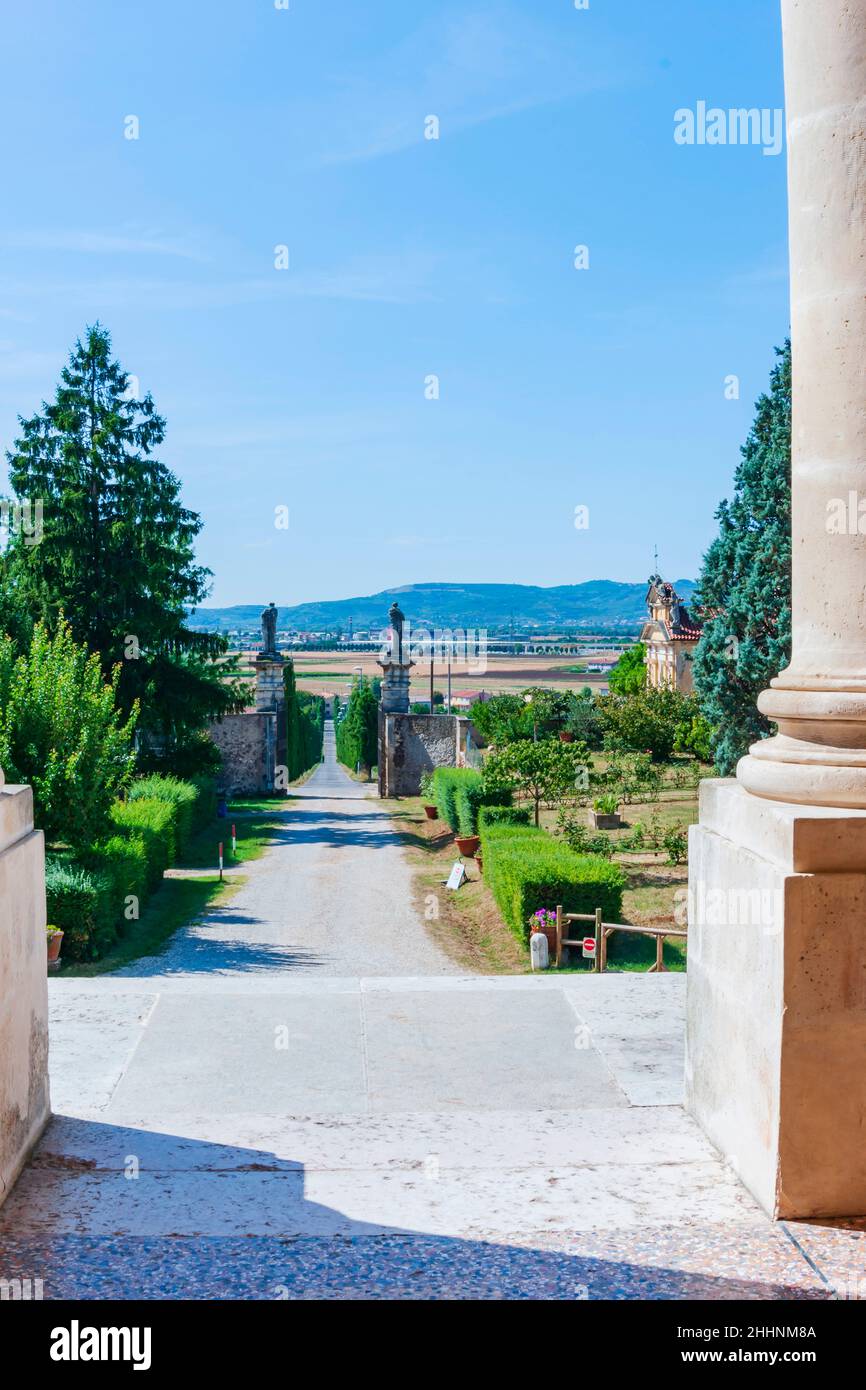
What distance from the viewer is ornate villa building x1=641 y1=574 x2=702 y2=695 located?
44.1 meters

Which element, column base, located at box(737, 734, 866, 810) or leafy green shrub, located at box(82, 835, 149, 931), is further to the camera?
leafy green shrub, located at box(82, 835, 149, 931)

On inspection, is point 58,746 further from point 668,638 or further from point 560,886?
point 668,638

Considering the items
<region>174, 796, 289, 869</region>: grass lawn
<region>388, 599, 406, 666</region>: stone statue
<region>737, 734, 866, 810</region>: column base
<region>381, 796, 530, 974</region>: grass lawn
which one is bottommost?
<region>174, 796, 289, 869</region>: grass lawn

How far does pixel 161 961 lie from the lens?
14.6 meters

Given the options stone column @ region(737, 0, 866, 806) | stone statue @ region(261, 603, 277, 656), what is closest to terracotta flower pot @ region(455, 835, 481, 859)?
stone statue @ region(261, 603, 277, 656)

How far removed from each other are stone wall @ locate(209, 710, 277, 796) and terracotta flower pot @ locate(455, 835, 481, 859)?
14838mm

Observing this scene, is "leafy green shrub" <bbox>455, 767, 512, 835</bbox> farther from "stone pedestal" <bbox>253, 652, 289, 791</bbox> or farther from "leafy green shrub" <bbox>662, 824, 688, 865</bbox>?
"stone pedestal" <bbox>253, 652, 289, 791</bbox>

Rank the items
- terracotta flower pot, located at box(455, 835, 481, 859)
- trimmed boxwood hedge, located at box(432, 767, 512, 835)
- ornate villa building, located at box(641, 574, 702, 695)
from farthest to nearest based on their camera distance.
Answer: ornate villa building, located at box(641, 574, 702, 695) < trimmed boxwood hedge, located at box(432, 767, 512, 835) < terracotta flower pot, located at box(455, 835, 481, 859)

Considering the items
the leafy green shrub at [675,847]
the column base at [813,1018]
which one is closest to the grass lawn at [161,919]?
the leafy green shrub at [675,847]

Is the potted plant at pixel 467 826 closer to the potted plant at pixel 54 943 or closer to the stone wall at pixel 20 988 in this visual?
the potted plant at pixel 54 943

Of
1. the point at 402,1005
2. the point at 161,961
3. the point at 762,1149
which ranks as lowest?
the point at 161,961
